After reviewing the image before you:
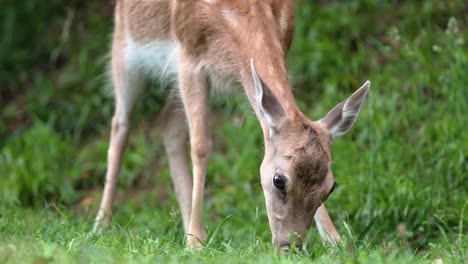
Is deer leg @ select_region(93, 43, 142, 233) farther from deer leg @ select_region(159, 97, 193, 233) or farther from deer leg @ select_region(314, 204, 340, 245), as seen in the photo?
deer leg @ select_region(314, 204, 340, 245)

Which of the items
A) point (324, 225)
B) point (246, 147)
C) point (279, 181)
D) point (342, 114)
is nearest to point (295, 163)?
point (279, 181)

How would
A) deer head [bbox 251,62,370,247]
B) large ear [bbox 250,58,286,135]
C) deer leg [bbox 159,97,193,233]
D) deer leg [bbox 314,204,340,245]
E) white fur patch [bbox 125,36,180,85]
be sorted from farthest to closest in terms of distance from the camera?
deer leg [bbox 159,97,193,233] < white fur patch [bbox 125,36,180,85] < deer leg [bbox 314,204,340,245] < large ear [bbox 250,58,286,135] < deer head [bbox 251,62,370,247]

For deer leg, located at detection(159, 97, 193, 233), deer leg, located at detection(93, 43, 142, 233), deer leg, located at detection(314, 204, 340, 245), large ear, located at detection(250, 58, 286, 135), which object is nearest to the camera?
large ear, located at detection(250, 58, 286, 135)

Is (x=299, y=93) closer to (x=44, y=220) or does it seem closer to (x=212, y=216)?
(x=212, y=216)

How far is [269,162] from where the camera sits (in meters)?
5.78

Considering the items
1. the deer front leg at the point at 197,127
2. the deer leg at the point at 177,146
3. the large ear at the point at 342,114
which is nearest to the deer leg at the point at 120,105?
the deer leg at the point at 177,146

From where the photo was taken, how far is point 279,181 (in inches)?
218

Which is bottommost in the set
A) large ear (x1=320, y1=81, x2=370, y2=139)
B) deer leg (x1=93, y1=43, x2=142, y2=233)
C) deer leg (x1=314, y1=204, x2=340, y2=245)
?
deer leg (x1=314, y1=204, x2=340, y2=245)

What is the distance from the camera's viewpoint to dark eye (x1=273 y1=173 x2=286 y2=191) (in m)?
5.51

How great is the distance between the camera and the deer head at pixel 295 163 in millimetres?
5480

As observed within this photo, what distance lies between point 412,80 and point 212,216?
2.29m

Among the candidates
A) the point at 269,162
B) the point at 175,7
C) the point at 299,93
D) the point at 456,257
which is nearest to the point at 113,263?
the point at 269,162

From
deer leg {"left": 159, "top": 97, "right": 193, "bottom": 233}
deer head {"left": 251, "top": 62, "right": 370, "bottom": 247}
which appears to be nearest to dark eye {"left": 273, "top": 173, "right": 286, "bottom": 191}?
deer head {"left": 251, "top": 62, "right": 370, "bottom": 247}

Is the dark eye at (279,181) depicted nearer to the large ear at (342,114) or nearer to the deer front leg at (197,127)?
the large ear at (342,114)
